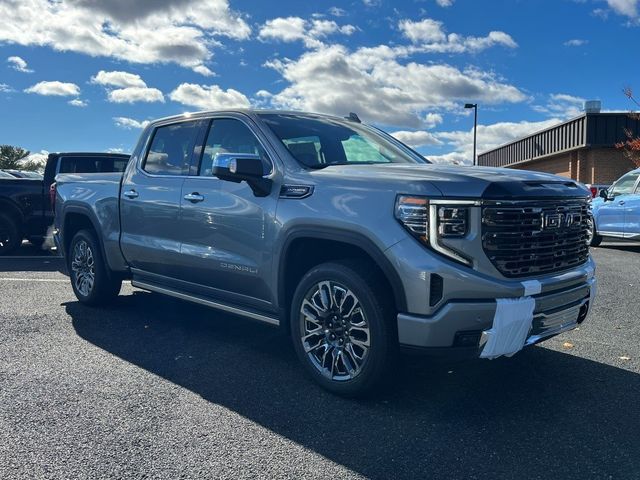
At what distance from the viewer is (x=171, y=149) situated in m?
5.39

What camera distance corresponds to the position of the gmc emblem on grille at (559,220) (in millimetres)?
3611

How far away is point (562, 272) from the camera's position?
149 inches

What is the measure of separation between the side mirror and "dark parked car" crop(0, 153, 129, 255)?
24.1 ft

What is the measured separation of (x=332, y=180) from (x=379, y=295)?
0.81 metres

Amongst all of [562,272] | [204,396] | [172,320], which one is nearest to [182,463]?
[204,396]

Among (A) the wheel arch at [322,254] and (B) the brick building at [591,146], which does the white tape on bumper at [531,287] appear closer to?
(A) the wheel arch at [322,254]

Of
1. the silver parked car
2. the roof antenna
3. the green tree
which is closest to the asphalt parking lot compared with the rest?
the roof antenna

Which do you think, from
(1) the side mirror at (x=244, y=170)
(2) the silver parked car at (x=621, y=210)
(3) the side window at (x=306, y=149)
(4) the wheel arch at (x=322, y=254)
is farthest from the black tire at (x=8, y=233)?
(2) the silver parked car at (x=621, y=210)

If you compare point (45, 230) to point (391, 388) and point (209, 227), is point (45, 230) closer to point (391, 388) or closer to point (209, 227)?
point (209, 227)

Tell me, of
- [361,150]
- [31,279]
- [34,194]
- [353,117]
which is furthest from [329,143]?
[34,194]

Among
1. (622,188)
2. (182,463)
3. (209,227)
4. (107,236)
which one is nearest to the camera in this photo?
(182,463)

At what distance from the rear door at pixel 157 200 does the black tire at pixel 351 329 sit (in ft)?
5.24

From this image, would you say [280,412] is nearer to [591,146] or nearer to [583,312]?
[583,312]

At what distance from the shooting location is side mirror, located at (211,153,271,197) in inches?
159
